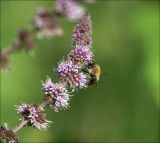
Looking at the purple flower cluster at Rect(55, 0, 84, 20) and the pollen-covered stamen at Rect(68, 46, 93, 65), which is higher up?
the purple flower cluster at Rect(55, 0, 84, 20)

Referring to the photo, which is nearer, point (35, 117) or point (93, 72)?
point (35, 117)

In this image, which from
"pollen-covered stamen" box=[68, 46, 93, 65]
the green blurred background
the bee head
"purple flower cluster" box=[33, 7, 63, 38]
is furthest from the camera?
the green blurred background

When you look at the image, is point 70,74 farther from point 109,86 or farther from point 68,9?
point 109,86

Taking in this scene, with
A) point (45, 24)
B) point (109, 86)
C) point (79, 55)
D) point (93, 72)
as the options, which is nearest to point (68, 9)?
point (45, 24)

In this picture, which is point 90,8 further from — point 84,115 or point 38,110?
point 38,110

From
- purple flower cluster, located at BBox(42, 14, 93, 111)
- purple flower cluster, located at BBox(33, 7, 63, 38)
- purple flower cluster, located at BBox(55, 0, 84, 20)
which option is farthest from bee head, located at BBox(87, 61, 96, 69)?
purple flower cluster, located at BBox(55, 0, 84, 20)

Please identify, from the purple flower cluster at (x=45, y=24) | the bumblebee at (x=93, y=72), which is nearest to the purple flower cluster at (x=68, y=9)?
the purple flower cluster at (x=45, y=24)

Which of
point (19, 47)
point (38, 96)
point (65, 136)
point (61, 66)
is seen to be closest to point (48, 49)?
point (38, 96)

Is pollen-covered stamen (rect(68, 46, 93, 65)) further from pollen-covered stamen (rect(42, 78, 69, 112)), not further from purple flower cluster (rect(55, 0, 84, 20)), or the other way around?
purple flower cluster (rect(55, 0, 84, 20))
